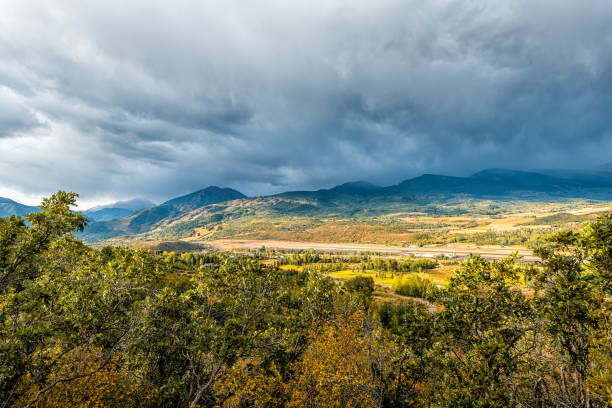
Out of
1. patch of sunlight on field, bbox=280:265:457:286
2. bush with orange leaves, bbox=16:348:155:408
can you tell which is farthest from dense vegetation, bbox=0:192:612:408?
patch of sunlight on field, bbox=280:265:457:286

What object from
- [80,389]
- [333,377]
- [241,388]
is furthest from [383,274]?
[80,389]

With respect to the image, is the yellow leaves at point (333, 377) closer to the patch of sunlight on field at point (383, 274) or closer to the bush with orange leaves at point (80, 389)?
the bush with orange leaves at point (80, 389)

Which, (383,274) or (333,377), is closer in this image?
(333,377)

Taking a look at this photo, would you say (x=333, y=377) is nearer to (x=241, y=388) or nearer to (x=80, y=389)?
(x=241, y=388)

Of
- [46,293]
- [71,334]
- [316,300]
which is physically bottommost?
[316,300]

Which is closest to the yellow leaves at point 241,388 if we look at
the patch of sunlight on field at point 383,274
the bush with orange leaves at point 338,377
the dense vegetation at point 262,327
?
the dense vegetation at point 262,327

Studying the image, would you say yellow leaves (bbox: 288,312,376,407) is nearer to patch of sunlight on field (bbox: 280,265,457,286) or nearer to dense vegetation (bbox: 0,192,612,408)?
dense vegetation (bbox: 0,192,612,408)

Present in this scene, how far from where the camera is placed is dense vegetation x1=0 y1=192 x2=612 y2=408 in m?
9.89

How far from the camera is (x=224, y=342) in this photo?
45.1 feet

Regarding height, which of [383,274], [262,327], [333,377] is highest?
[262,327]

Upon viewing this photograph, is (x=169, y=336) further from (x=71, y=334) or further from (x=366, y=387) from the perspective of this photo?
(x=366, y=387)

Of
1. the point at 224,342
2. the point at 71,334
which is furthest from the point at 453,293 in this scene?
the point at 71,334

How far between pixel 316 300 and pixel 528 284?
18.9m

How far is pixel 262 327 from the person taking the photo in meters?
21.5
